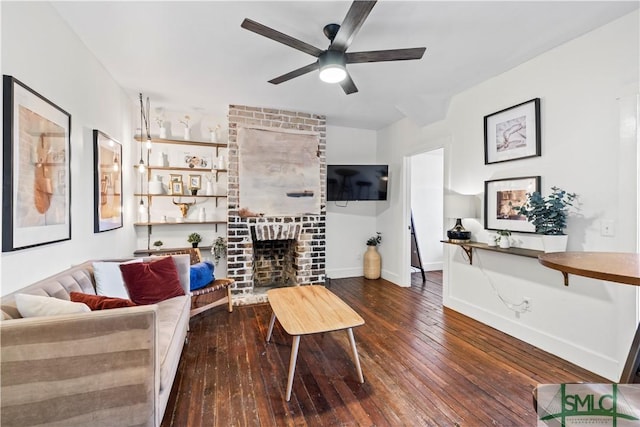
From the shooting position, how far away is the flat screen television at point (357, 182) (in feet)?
14.4

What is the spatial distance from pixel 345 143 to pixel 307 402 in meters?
Result: 3.98

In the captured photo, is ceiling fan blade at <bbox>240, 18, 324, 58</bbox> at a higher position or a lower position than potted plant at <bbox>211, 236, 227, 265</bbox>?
higher

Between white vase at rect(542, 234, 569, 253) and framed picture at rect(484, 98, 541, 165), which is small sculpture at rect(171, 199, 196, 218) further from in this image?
white vase at rect(542, 234, 569, 253)

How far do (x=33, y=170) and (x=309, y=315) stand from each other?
1.95 m

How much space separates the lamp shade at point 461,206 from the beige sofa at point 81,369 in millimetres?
2930

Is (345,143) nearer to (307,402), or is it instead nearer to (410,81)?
(410,81)

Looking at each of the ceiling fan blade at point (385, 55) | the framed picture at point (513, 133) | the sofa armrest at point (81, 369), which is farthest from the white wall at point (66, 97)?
the framed picture at point (513, 133)

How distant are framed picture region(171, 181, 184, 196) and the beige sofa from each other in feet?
8.75

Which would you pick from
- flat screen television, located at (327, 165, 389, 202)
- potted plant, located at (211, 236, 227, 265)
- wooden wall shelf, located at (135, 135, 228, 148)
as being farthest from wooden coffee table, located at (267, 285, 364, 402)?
wooden wall shelf, located at (135, 135, 228, 148)

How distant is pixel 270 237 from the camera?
3.95 metres

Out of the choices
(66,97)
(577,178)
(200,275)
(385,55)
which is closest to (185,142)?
(66,97)

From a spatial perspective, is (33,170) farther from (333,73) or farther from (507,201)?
(507,201)

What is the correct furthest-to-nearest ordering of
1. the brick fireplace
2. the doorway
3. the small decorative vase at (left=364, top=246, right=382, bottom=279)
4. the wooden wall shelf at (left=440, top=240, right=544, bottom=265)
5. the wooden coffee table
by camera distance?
the doorway
the small decorative vase at (left=364, top=246, right=382, bottom=279)
the brick fireplace
the wooden wall shelf at (left=440, top=240, right=544, bottom=265)
the wooden coffee table

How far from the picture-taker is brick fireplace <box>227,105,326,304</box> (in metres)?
3.76
